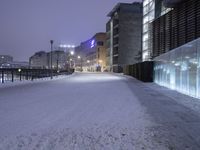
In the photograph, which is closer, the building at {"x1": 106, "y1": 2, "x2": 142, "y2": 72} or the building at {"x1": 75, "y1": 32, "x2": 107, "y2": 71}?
the building at {"x1": 106, "y1": 2, "x2": 142, "y2": 72}

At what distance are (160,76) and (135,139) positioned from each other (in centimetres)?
1981

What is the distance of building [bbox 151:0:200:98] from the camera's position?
15.0 m

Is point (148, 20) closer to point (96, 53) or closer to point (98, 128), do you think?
point (98, 128)

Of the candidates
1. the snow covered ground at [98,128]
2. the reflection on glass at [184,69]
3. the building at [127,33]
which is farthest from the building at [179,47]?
the building at [127,33]

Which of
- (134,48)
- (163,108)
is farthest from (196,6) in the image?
(134,48)

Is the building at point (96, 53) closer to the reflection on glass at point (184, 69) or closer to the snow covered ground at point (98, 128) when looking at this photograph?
the reflection on glass at point (184, 69)

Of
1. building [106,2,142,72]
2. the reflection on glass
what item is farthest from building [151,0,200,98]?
building [106,2,142,72]

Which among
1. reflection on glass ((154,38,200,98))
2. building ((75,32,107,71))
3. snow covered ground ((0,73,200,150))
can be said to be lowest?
snow covered ground ((0,73,200,150))

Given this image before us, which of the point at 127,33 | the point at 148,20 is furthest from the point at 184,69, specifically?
the point at 127,33

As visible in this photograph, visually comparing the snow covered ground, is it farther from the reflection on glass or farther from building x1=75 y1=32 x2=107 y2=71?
building x1=75 y1=32 x2=107 y2=71

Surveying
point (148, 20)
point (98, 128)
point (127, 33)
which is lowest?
point (98, 128)

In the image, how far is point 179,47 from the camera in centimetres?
1809

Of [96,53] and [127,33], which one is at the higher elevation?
[127,33]

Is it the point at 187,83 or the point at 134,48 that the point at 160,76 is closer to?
the point at 187,83
